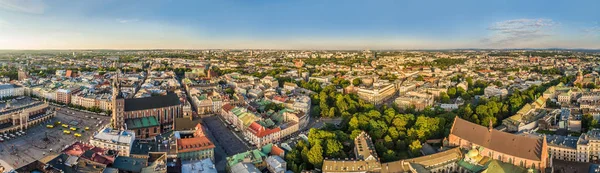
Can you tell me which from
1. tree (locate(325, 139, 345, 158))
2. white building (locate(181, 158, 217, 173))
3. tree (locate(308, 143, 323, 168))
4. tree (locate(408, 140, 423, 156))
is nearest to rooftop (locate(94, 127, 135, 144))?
white building (locate(181, 158, 217, 173))

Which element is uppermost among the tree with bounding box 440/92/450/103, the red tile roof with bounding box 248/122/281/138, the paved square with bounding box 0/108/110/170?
the tree with bounding box 440/92/450/103

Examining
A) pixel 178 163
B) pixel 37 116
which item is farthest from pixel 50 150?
pixel 178 163

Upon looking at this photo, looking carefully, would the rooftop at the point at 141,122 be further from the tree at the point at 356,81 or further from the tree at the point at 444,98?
the tree at the point at 356,81

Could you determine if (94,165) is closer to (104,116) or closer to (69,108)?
(104,116)

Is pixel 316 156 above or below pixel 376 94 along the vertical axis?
below

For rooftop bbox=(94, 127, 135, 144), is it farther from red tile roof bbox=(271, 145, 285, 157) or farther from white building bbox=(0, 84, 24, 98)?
white building bbox=(0, 84, 24, 98)

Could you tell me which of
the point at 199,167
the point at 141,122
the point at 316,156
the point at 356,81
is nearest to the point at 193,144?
the point at 199,167

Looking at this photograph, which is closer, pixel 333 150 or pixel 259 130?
pixel 333 150

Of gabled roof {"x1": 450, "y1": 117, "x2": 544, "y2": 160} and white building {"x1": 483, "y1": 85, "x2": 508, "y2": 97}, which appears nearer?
gabled roof {"x1": 450, "y1": 117, "x2": 544, "y2": 160}

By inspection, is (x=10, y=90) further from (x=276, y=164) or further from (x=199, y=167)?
(x=276, y=164)
